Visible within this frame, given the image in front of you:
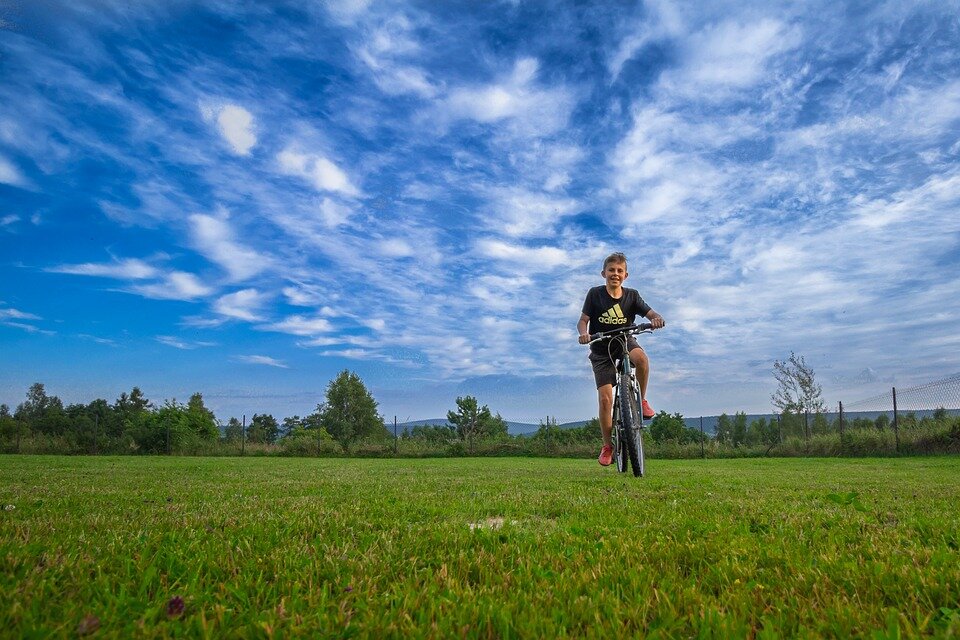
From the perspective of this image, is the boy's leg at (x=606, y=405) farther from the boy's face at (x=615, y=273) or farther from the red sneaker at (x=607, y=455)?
the boy's face at (x=615, y=273)

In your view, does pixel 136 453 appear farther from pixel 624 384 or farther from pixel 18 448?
pixel 624 384

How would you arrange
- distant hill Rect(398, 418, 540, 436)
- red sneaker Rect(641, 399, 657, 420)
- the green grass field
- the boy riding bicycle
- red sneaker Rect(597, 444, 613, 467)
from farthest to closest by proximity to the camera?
1. distant hill Rect(398, 418, 540, 436)
2. red sneaker Rect(597, 444, 613, 467)
3. the boy riding bicycle
4. red sneaker Rect(641, 399, 657, 420)
5. the green grass field

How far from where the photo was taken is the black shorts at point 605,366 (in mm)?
7924

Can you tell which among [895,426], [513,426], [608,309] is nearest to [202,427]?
[513,426]

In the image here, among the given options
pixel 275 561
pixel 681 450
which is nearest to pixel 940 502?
pixel 275 561

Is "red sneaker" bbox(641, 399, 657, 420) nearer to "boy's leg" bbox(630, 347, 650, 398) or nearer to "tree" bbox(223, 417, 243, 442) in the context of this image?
"boy's leg" bbox(630, 347, 650, 398)

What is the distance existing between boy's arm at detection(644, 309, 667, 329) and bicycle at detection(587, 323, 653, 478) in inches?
5.0

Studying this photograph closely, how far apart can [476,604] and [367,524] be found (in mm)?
1745

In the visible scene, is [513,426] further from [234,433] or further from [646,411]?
[646,411]

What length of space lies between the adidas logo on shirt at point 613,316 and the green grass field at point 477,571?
4065 mm

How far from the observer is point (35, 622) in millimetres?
1672

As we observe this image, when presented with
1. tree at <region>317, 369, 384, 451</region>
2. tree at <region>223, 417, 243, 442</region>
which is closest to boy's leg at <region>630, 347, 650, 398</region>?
tree at <region>223, 417, 243, 442</region>

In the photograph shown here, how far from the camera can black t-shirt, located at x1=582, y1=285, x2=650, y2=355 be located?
26.7 feet

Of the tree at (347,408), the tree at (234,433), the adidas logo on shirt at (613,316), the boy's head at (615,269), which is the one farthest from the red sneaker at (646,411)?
the tree at (347,408)
